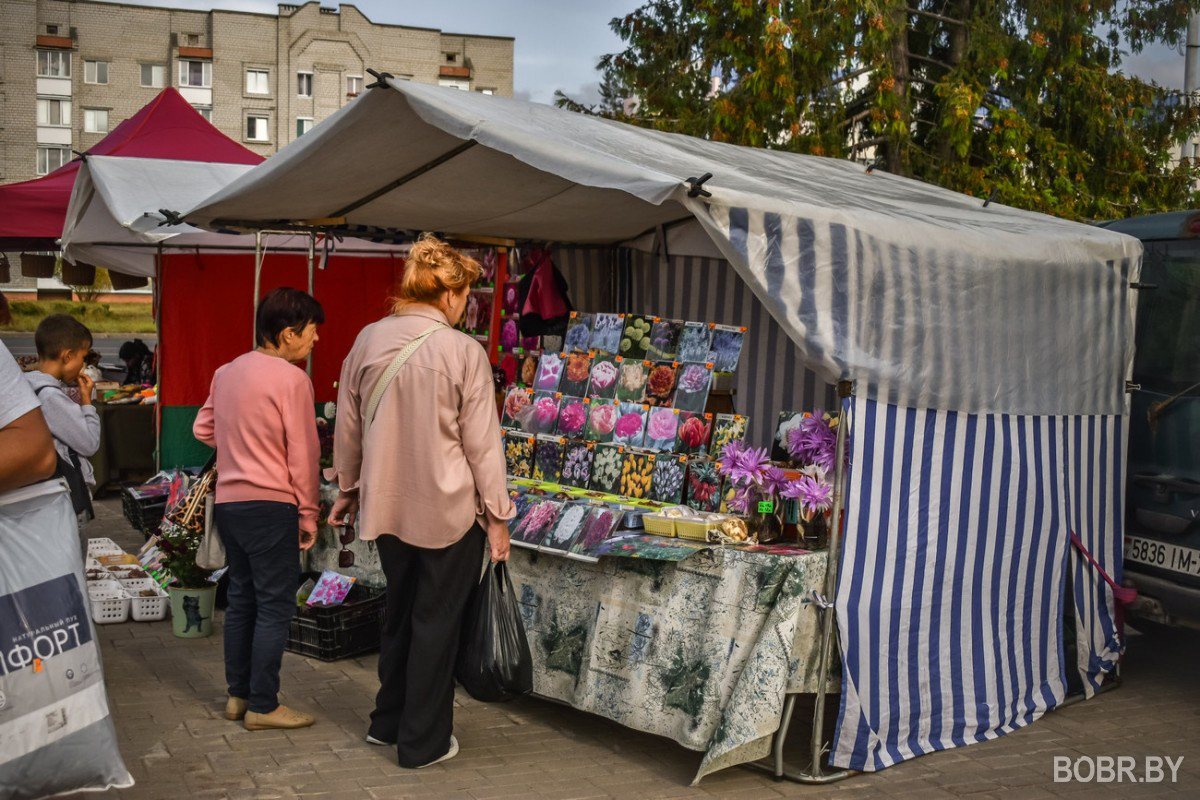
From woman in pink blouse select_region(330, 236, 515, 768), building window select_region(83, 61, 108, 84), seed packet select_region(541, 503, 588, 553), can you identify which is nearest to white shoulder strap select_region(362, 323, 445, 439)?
woman in pink blouse select_region(330, 236, 515, 768)

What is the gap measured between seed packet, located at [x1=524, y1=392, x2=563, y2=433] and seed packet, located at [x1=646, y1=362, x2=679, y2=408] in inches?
19.1

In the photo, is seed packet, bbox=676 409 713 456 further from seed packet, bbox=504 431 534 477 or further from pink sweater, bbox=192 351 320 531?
pink sweater, bbox=192 351 320 531

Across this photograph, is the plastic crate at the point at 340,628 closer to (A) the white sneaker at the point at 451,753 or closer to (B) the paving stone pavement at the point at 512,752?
(B) the paving stone pavement at the point at 512,752

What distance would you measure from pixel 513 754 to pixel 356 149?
9.26 ft

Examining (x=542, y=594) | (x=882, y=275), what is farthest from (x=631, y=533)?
(x=882, y=275)

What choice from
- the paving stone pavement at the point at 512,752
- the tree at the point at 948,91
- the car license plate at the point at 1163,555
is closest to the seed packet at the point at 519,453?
the paving stone pavement at the point at 512,752

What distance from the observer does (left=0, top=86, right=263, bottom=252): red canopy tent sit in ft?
34.8

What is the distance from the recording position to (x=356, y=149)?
560 centimetres

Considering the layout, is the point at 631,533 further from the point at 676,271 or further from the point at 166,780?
the point at 676,271

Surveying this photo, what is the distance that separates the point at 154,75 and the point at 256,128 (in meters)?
4.94

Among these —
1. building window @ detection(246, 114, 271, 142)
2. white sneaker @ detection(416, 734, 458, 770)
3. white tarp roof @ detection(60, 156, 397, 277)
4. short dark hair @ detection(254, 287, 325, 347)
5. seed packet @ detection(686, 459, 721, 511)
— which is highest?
building window @ detection(246, 114, 271, 142)

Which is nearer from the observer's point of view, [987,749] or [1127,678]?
[987,749]

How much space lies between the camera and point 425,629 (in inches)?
176

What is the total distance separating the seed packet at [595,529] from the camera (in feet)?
16.1
